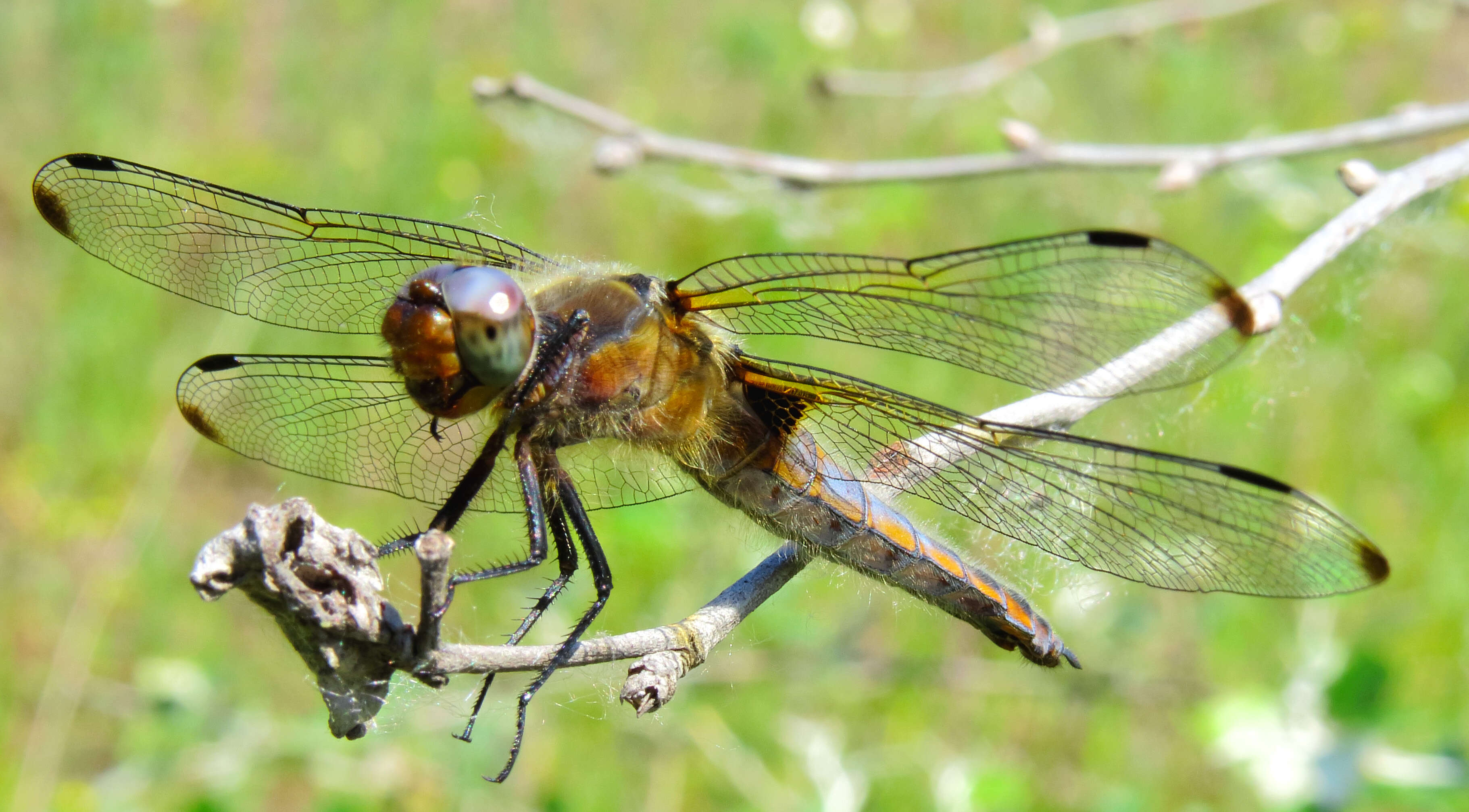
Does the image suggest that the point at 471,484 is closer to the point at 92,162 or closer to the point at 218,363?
the point at 218,363

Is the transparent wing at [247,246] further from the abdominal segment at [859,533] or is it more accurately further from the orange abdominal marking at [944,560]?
the orange abdominal marking at [944,560]

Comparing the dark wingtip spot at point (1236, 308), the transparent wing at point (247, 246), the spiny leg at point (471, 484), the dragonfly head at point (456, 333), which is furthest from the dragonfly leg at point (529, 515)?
the dark wingtip spot at point (1236, 308)

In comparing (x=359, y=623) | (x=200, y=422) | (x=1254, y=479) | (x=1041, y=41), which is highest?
(x=1041, y=41)

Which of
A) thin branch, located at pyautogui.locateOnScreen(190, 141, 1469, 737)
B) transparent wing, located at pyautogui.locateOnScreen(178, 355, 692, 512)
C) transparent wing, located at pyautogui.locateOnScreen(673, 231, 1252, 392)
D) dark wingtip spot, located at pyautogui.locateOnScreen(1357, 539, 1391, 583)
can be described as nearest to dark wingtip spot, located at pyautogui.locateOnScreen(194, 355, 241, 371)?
transparent wing, located at pyautogui.locateOnScreen(178, 355, 692, 512)

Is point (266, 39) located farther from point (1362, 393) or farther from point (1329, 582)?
point (1329, 582)

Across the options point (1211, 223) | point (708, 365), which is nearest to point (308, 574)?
point (708, 365)

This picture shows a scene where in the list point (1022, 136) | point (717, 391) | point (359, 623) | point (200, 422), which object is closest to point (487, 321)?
point (717, 391)

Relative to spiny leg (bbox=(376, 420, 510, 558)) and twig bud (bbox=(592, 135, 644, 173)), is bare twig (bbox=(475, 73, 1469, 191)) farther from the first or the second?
spiny leg (bbox=(376, 420, 510, 558))
